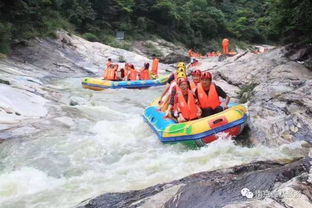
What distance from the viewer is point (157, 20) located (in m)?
33.6

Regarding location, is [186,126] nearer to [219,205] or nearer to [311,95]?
[311,95]

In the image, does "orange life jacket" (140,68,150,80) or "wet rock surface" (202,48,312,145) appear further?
"orange life jacket" (140,68,150,80)

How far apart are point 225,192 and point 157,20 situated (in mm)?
30742

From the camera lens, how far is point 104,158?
647cm

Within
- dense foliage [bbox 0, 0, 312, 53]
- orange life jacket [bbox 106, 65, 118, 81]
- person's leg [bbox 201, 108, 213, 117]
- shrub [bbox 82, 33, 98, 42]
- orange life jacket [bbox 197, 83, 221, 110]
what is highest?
dense foliage [bbox 0, 0, 312, 53]

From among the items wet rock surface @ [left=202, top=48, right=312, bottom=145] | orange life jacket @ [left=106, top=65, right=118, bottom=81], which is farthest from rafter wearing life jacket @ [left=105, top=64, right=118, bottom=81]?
wet rock surface @ [left=202, top=48, right=312, bottom=145]

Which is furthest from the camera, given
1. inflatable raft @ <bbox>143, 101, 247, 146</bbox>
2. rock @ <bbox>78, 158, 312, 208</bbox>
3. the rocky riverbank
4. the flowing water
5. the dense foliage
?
the dense foliage

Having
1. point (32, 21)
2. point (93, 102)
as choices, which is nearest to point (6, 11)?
point (32, 21)

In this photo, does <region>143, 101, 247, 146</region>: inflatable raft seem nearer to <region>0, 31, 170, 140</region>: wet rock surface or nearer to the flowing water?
the flowing water

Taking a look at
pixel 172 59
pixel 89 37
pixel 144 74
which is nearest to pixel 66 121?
pixel 144 74

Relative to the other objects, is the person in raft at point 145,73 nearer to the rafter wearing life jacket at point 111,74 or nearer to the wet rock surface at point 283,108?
the rafter wearing life jacket at point 111,74

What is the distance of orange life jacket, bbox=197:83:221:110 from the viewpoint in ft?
23.9

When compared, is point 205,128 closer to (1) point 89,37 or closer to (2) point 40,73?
(2) point 40,73

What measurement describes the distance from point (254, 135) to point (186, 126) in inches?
46.4
